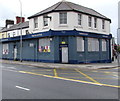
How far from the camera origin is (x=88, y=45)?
23859mm

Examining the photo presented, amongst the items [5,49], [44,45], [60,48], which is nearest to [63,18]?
[60,48]

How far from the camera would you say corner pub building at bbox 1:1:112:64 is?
21652 mm

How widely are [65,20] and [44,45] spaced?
483 cm

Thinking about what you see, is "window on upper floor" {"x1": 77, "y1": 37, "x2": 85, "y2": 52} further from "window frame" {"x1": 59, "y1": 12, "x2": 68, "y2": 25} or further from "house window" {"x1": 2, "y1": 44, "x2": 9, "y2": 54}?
"house window" {"x1": 2, "y1": 44, "x2": 9, "y2": 54}

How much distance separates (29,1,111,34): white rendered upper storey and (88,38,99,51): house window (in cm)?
144

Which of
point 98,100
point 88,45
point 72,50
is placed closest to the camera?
point 98,100

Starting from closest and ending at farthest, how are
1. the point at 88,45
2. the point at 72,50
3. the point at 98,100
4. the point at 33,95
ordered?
the point at 98,100
the point at 33,95
the point at 72,50
the point at 88,45

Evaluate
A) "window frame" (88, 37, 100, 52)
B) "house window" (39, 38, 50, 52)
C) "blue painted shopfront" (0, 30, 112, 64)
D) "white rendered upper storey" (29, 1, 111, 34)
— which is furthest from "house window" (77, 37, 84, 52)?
"house window" (39, 38, 50, 52)

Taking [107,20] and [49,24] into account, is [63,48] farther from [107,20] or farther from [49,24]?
[107,20]

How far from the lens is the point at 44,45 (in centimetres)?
2330

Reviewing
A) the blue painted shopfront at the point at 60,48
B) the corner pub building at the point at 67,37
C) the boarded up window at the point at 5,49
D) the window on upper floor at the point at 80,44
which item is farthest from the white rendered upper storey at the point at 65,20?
the boarded up window at the point at 5,49

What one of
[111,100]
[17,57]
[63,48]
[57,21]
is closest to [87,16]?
[57,21]

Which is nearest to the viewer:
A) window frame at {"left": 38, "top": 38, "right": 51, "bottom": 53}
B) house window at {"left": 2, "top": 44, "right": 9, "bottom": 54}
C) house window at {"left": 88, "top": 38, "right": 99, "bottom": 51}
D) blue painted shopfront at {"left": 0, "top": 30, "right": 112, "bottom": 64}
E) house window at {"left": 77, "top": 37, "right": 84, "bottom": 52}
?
blue painted shopfront at {"left": 0, "top": 30, "right": 112, "bottom": 64}

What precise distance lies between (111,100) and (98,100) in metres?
0.50
